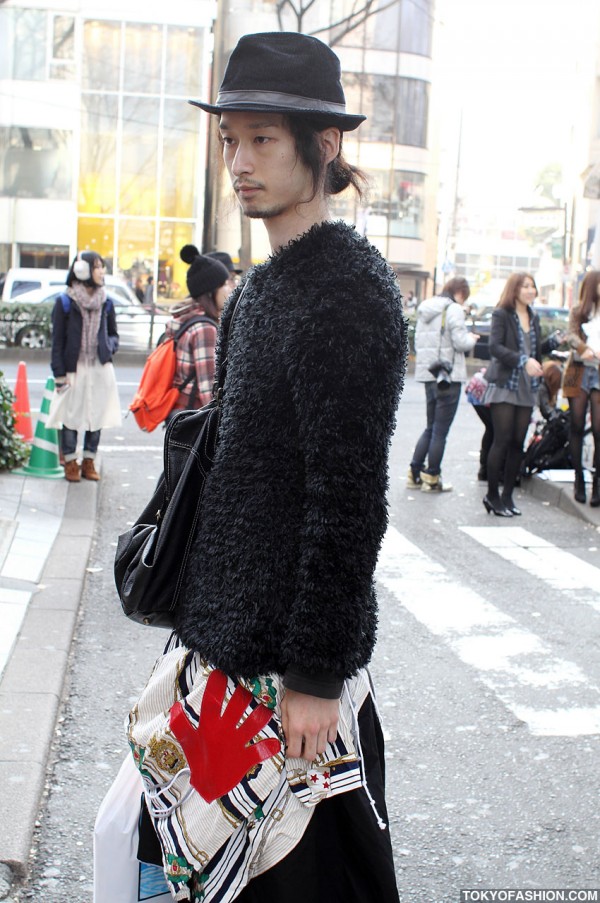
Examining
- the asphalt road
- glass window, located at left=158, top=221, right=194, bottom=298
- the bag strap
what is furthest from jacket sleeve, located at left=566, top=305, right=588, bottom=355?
glass window, located at left=158, top=221, right=194, bottom=298

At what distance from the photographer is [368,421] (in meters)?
1.87

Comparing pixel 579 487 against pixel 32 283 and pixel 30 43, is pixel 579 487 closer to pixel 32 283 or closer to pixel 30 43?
pixel 32 283

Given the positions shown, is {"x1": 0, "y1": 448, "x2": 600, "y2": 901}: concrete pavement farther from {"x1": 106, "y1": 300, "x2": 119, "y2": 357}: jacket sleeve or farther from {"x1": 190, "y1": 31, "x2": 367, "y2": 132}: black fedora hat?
{"x1": 190, "y1": 31, "x2": 367, "y2": 132}: black fedora hat

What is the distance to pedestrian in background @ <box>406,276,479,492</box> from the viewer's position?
979 cm

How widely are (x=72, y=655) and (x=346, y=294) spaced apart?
372cm

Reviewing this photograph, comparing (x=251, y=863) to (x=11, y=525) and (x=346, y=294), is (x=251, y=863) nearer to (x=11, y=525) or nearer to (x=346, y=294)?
(x=346, y=294)

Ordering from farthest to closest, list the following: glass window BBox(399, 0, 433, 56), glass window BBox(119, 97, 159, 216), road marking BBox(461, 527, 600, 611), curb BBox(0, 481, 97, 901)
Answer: glass window BBox(399, 0, 433, 56), glass window BBox(119, 97, 159, 216), road marking BBox(461, 527, 600, 611), curb BBox(0, 481, 97, 901)

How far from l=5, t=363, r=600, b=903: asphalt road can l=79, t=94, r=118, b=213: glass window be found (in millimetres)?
33338

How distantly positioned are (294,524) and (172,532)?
261 millimetres

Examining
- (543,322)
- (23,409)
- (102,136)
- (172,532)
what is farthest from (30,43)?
(172,532)

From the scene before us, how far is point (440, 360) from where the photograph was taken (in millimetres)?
9758

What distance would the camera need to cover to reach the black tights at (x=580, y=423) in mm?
9211

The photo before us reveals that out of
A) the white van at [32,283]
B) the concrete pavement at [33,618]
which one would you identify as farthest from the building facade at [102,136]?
the concrete pavement at [33,618]

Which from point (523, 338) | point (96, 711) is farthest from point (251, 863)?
point (523, 338)
